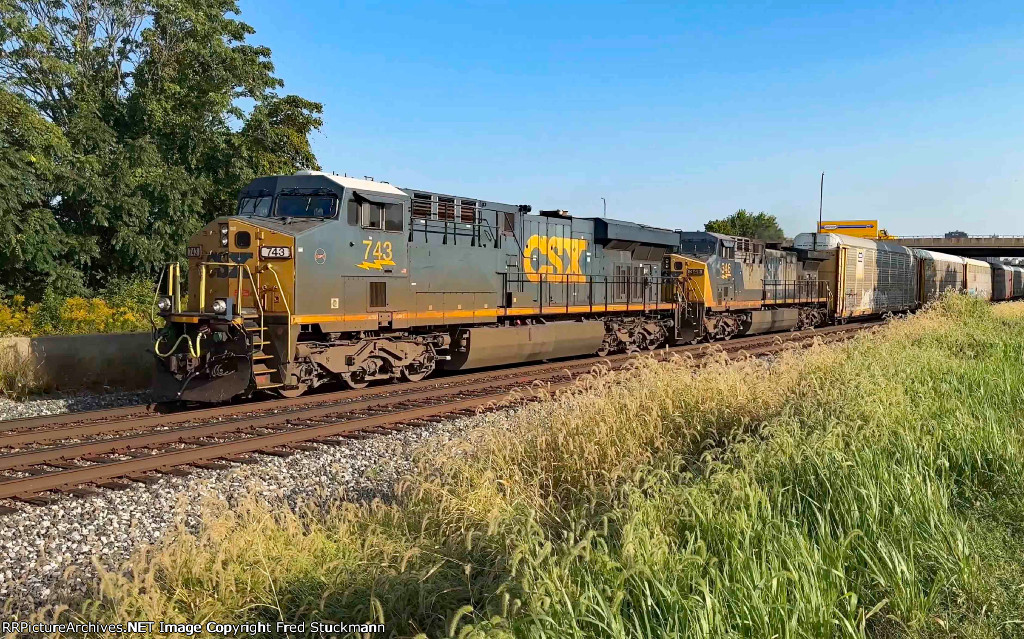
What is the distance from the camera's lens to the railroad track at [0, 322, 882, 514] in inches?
254

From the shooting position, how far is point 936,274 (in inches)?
1299

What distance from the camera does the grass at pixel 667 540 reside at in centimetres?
274

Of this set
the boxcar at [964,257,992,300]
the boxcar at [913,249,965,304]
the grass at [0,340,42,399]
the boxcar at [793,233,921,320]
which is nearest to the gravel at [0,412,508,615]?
the grass at [0,340,42,399]

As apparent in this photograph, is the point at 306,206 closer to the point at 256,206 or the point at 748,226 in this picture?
the point at 256,206

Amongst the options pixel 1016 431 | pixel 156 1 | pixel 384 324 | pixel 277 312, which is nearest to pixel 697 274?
pixel 384 324

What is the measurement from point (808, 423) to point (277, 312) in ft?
23.5

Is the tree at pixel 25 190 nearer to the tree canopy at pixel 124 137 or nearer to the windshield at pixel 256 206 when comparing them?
the tree canopy at pixel 124 137

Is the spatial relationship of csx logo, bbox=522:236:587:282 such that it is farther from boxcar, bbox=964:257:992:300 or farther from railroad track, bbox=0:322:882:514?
boxcar, bbox=964:257:992:300

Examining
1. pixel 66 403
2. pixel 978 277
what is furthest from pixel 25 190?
pixel 978 277

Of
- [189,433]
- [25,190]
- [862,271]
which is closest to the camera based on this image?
[189,433]

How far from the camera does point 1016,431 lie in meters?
5.27

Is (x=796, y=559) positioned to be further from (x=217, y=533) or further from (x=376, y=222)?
(x=376, y=222)

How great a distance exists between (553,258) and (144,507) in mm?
10618

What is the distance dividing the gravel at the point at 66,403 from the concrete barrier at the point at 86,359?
1.73 ft
